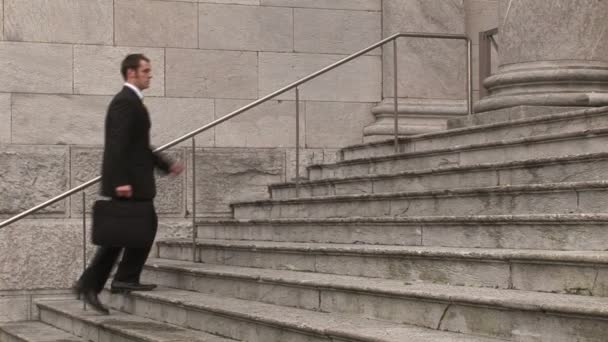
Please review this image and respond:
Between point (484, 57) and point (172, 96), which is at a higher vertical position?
point (484, 57)

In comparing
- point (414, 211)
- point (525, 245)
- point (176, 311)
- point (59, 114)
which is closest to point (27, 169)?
point (59, 114)

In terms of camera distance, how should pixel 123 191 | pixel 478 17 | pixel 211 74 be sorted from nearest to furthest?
pixel 123 191, pixel 211 74, pixel 478 17

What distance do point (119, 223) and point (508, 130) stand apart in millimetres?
2820

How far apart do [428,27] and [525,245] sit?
6394 mm

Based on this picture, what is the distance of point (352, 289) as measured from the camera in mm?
6422

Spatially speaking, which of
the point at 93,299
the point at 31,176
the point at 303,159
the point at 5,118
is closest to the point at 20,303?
the point at 31,176

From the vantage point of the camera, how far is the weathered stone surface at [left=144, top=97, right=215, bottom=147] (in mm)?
11562

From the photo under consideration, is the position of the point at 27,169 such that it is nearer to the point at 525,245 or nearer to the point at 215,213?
the point at 215,213

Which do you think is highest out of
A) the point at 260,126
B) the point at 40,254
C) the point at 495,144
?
the point at 260,126

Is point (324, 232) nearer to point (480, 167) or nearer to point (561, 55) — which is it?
point (480, 167)

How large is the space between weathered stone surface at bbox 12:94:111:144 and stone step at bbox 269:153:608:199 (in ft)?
7.66

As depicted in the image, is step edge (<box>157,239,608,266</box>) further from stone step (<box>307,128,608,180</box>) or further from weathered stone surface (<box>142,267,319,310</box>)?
stone step (<box>307,128,608,180</box>)

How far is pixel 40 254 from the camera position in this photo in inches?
433

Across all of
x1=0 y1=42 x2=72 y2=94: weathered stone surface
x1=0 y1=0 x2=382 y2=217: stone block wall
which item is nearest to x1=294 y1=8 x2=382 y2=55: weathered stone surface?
x1=0 y1=0 x2=382 y2=217: stone block wall
